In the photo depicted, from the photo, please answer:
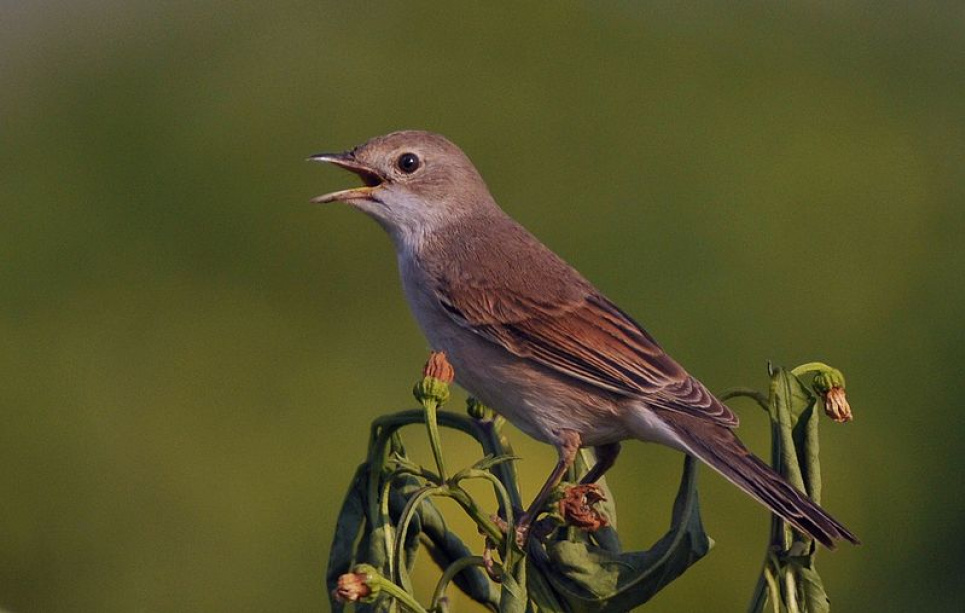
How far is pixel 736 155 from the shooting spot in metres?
6.06

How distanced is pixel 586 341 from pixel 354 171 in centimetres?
87

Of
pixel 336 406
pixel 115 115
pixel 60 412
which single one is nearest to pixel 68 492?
pixel 60 412

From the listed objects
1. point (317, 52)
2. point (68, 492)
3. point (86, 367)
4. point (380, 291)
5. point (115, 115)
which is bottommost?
point (68, 492)

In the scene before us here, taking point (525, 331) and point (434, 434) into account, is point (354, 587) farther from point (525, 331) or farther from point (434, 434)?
point (525, 331)

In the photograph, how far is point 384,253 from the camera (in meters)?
5.43

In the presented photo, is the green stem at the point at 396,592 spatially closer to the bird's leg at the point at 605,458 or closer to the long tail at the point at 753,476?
the long tail at the point at 753,476

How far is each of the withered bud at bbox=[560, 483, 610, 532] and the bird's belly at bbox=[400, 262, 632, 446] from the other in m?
1.00

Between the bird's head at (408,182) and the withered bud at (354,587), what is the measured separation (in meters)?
1.93

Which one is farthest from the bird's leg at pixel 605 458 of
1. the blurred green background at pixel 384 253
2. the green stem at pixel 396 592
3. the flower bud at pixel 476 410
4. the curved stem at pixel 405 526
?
the green stem at pixel 396 592

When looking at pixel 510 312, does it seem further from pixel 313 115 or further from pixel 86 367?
pixel 313 115

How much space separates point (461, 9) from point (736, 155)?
4.90ft

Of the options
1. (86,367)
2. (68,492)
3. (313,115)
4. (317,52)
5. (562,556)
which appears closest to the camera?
(562,556)

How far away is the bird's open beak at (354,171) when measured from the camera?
4.00 meters

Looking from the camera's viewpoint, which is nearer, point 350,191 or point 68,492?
point 350,191
